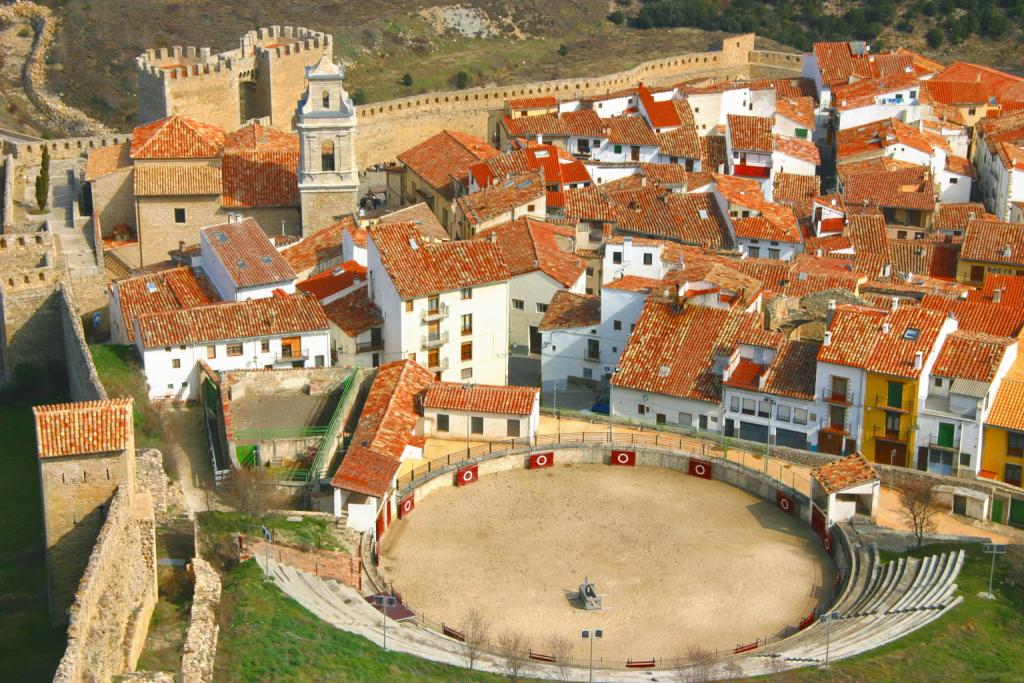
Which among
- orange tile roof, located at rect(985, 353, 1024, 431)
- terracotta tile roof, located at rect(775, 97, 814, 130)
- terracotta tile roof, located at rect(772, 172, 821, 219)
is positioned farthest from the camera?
terracotta tile roof, located at rect(775, 97, 814, 130)

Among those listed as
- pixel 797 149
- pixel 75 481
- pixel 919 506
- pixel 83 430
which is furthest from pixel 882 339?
pixel 797 149

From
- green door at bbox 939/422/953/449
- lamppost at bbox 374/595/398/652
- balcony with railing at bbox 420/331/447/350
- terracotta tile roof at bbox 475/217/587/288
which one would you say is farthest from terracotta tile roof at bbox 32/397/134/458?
terracotta tile roof at bbox 475/217/587/288

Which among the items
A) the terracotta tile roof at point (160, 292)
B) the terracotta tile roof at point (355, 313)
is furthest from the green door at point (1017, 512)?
the terracotta tile roof at point (160, 292)

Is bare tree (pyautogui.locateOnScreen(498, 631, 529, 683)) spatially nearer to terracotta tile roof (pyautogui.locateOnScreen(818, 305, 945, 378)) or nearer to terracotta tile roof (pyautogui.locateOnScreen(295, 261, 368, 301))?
terracotta tile roof (pyautogui.locateOnScreen(818, 305, 945, 378))

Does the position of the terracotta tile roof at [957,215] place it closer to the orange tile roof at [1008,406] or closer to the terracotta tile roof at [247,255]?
the orange tile roof at [1008,406]

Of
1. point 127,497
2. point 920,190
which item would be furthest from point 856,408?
point 920,190

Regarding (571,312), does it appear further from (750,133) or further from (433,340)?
(750,133)

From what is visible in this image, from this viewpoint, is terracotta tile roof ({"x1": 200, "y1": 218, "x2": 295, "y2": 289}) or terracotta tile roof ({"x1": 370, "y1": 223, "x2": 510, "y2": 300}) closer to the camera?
terracotta tile roof ({"x1": 370, "y1": 223, "x2": 510, "y2": 300})
